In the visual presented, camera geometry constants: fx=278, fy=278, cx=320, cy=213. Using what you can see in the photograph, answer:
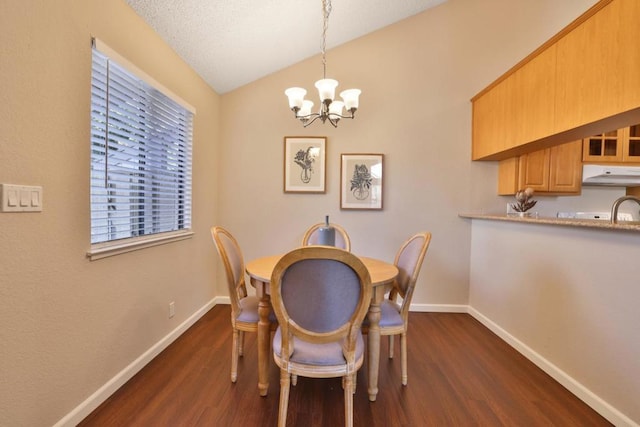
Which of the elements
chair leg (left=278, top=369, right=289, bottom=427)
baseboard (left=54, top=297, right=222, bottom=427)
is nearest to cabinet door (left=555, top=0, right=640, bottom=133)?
chair leg (left=278, top=369, right=289, bottom=427)

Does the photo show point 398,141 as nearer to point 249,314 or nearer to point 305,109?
point 305,109

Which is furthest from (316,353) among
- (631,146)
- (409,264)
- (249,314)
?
(631,146)

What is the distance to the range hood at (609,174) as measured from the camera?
2797 millimetres

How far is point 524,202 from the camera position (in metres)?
2.74

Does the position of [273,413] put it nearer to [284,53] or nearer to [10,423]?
[10,423]

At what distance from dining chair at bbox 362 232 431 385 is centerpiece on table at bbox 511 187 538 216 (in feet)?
4.93

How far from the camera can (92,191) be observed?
1551 mm

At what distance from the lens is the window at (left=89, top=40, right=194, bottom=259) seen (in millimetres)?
1579

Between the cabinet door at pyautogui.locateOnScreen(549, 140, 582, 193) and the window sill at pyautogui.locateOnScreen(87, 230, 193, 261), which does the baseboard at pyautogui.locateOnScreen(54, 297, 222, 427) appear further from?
the cabinet door at pyautogui.locateOnScreen(549, 140, 582, 193)

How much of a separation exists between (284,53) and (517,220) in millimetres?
2651

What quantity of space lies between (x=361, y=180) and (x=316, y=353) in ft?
6.88

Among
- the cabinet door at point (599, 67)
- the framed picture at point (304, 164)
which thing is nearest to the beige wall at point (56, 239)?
the framed picture at point (304, 164)

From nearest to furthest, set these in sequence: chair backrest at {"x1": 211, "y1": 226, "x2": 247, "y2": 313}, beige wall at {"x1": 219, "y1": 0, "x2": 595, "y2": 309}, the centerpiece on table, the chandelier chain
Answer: chair backrest at {"x1": 211, "y1": 226, "x2": 247, "y2": 313} → the chandelier chain → the centerpiece on table → beige wall at {"x1": 219, "y1": 0, "x2": 595, "y2": 309}

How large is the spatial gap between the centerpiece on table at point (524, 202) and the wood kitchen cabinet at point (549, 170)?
5.2 inches
